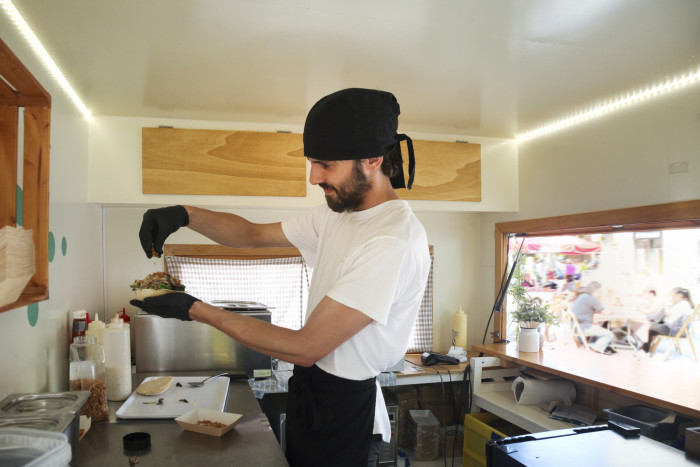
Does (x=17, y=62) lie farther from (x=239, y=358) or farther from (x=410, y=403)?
(x=410, y=403)

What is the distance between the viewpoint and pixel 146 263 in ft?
10.0

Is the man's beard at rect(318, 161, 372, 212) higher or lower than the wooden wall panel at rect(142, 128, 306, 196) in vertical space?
lower

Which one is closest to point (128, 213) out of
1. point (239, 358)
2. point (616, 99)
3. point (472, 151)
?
point (239, 358)

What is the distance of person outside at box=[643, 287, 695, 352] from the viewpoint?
233 centimetres

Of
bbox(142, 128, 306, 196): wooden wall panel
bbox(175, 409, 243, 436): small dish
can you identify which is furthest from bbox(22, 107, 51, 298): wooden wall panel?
bbox(142, 128, 306, 196): wooden wall panel

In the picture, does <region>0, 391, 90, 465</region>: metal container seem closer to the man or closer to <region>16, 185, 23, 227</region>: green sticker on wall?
the man

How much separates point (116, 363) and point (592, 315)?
2.48 meters

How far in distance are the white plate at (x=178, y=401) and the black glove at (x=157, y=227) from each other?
21.9 inches

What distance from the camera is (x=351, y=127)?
1.35 meters

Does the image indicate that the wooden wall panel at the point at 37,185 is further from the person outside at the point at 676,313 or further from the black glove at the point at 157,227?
the person outside at the point at 676,313

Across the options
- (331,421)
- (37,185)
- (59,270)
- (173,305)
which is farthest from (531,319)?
(37,185)

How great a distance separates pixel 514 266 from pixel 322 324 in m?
2.37

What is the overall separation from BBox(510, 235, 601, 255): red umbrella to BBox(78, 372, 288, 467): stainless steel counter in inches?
84.3

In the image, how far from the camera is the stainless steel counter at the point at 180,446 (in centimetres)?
134
